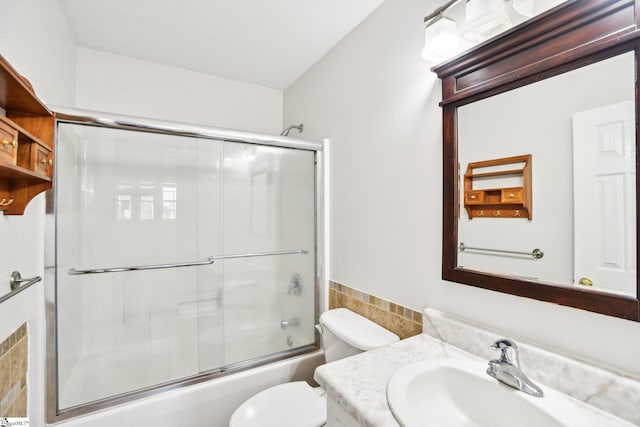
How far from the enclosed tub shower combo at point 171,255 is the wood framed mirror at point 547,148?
40.2 inches

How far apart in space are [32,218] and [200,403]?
3.90 ft

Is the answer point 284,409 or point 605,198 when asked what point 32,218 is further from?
point 605,198

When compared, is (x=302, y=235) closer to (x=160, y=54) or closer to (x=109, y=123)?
(x=109, y=123)

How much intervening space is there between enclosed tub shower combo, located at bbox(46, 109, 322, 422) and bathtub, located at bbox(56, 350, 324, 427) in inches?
1.9

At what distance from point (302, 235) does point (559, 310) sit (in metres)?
1.45

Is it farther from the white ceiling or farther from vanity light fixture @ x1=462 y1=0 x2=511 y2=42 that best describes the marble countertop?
the white ceiling

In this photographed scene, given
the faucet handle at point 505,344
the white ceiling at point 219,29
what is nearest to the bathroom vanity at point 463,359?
the faucet handle at point 505,344

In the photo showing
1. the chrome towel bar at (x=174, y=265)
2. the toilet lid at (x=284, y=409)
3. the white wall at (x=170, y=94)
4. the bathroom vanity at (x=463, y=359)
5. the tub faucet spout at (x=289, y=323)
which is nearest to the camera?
the bathroom vanity at (x=463, y=359)

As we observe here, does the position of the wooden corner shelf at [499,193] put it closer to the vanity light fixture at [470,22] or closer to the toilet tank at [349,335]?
the vanity light fixture at [470,22]

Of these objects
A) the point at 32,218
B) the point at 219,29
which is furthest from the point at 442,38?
the point at 32,218

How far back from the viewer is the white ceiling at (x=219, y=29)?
1.46 m

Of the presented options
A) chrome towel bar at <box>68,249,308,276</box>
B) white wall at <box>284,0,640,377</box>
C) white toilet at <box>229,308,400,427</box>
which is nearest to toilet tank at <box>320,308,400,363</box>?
white toilet at <box>229,308,400,427</box>

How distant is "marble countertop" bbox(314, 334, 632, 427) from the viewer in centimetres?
69

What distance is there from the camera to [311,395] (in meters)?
1.39
